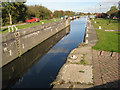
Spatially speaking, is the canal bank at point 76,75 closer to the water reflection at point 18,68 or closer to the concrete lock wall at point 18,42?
the water reflection at point 18,68

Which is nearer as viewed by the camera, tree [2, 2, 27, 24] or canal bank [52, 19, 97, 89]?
canal bank [52, 19, 97, 89]

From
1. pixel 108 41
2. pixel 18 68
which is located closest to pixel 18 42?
pixel 18 68

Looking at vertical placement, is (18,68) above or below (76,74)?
below

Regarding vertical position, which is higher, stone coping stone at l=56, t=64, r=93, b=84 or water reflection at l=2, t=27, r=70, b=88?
stone coping stone at l=56, t=64, r=93, b=84

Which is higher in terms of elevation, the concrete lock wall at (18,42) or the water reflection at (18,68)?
the concrete lock wall at (18,42)

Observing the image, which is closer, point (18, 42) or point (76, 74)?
point (76, 74)

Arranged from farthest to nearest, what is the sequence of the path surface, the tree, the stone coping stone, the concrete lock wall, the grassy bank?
the tree
the grassy bank
the concrete lock wall
the stone coping stone
the path surface

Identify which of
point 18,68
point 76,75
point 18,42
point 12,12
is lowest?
point 18,68

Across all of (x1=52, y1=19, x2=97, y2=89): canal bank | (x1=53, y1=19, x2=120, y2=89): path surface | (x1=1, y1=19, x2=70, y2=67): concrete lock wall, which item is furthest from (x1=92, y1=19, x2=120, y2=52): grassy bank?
(x1=1, y1=19, x2=70, y2=67): concrete lock wall

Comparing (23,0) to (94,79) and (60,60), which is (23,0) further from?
(94,79)

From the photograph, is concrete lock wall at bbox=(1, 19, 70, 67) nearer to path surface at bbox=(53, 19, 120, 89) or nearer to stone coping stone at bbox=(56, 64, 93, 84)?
path surface at bbox=(53, 19, 120, 89)

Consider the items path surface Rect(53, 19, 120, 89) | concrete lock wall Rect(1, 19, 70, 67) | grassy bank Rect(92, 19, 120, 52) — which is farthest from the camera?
grassy bank Rect(92, 19, 120, 52)

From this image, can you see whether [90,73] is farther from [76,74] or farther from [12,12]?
[12,12]

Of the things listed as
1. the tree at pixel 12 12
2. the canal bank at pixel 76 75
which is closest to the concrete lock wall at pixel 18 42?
the canal bank at pixel 76 75
